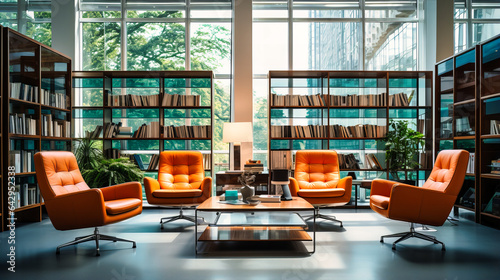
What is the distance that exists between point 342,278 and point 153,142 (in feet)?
15.0

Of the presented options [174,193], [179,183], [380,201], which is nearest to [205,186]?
[174,193]

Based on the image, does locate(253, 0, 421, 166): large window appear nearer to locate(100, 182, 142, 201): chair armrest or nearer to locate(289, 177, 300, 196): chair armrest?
locate(289, 177, 300, 196): chair armrest

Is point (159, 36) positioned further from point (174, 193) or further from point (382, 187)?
point (382, 187)

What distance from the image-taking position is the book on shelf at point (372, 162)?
641 centimetres

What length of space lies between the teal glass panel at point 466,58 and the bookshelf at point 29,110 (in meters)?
6.02

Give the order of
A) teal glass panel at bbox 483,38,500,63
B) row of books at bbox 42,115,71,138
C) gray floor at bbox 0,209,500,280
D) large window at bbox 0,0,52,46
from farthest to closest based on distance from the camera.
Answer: large window at bbox 0,0,52,46, row of books at bbox 42,115,71,138, teal glass panel at bbox 483,38,500,63, gray floor at bbox 0,209,500,280

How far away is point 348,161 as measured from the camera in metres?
6.45

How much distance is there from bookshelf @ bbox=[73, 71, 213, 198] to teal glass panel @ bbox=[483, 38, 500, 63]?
4.10 m

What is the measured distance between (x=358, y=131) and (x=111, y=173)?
4176mm

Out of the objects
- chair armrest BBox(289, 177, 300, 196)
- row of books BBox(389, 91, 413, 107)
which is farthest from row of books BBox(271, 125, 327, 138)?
chair armrest BBox(289, 177, 300, 196)

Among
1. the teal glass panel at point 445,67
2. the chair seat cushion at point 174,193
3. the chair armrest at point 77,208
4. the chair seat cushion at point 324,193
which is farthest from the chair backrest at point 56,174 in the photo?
the teal glass panel at point 445,67

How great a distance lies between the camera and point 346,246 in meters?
3.72

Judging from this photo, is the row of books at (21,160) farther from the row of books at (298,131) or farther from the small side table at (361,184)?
the small side table at (361,184)

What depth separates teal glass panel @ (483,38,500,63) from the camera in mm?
4512
